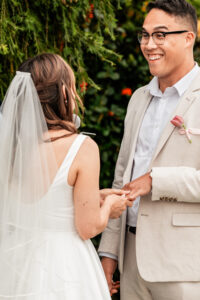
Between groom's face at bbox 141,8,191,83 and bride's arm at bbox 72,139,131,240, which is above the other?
groom's face at bbox 141,8,191,83

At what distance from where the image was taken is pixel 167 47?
2750 millimetres

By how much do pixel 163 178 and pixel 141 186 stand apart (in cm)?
13

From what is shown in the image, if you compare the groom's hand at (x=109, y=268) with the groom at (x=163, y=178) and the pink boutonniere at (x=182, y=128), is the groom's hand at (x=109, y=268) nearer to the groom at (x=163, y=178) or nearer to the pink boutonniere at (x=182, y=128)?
the groom at (x=163, y=178)

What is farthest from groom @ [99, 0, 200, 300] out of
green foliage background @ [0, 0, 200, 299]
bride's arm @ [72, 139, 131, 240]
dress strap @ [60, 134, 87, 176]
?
green foliage background @ [0, 0, 200, 299]

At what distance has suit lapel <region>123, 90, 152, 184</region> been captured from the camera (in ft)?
9.39

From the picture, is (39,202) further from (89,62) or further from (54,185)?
(89,62)

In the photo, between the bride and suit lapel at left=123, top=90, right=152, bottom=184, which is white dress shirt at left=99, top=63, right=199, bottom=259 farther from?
the bride

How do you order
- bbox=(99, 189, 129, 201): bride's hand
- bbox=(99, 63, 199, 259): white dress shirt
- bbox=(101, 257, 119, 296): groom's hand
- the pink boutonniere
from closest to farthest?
the pink boutonniere, bbox=(99, 189, 129, 201): bride's hand, bbox=(99, 63, 199, 259): white dress shirt, bbox=(101, 257, 119, 296): groom's hand

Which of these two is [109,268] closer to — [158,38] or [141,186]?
[141,186]

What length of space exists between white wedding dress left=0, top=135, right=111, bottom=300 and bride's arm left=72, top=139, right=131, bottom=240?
47 mm

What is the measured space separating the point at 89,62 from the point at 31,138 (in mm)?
2148

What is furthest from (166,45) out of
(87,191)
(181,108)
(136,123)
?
(87,191)

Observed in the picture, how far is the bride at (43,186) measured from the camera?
229cm

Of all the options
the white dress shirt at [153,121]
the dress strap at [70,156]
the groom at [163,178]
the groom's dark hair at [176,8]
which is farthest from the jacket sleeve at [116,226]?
the dress strap at [70,156]
